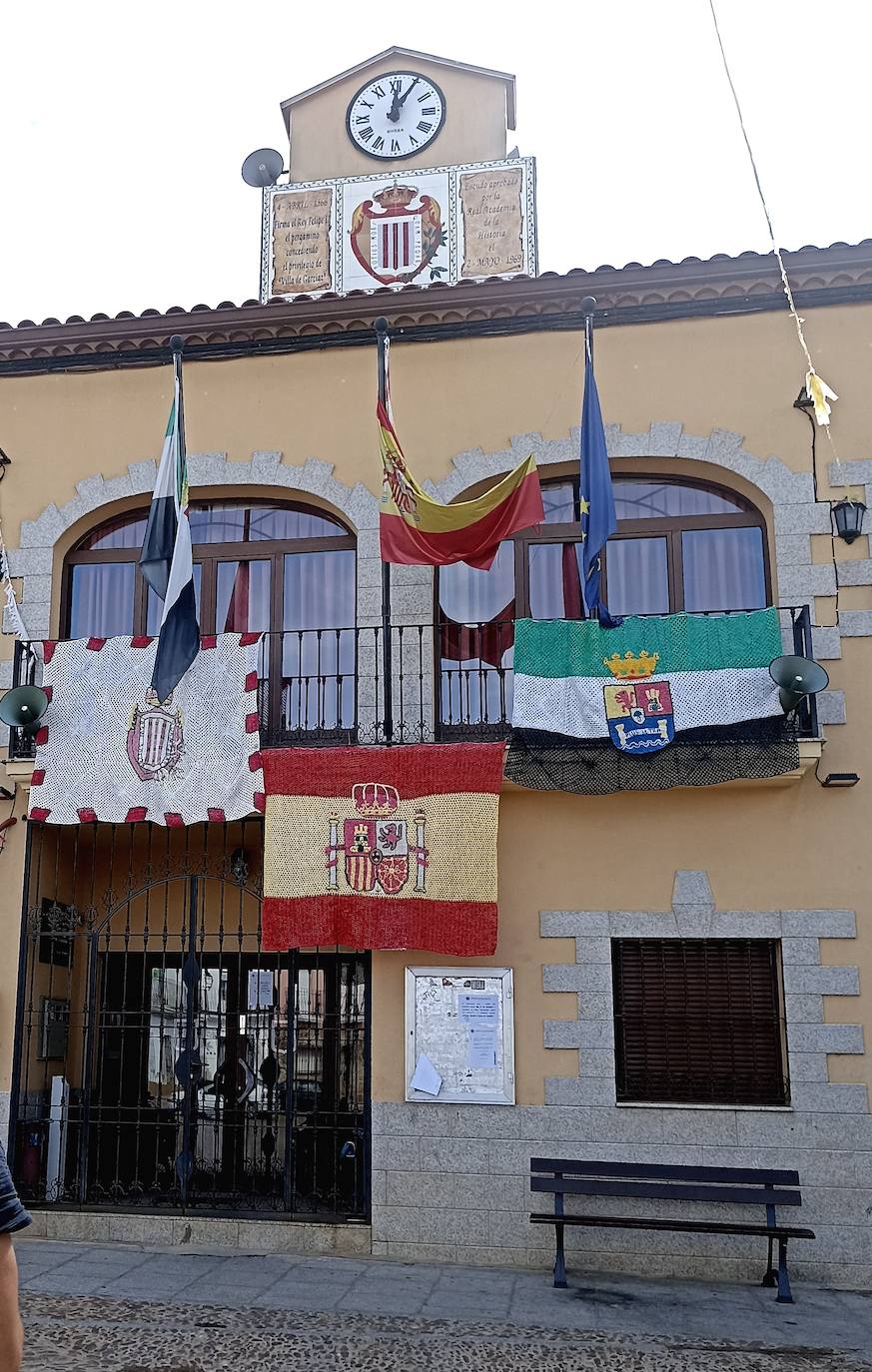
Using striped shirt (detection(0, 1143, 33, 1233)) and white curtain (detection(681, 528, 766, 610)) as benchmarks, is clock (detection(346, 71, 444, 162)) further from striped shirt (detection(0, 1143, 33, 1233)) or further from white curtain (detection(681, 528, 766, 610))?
striped shirt (detection(0, 1143, 33, 1233))

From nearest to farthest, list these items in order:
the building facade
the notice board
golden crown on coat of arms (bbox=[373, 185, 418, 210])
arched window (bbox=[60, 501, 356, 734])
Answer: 1. the building facade
2. the notice board
3. arched window (bbox=[60, 501, 356, 734])
4. golden crown on coat of arms (bbox=[373, 185, 418, 210])

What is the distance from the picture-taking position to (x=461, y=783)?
29.9 ft

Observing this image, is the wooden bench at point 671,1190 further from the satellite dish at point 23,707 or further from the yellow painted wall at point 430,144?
the yellow painted wall at point 430,144

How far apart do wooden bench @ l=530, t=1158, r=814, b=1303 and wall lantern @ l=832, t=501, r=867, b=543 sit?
454 centimetres

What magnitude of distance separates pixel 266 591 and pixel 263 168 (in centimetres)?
575

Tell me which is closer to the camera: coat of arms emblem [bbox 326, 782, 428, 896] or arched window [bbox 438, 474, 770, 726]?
coat of arms emblem [bbox 326, 782, 428, 896]

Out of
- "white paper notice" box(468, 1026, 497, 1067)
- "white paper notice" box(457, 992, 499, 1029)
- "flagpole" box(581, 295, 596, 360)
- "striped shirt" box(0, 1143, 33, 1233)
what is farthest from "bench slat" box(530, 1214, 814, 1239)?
"flagpole" box(581, 295, 596, 360)

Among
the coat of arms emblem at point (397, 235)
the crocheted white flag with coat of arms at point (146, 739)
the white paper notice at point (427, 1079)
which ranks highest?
the coat of arms emblem at point (397, 235)

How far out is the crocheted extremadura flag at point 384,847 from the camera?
353 inches

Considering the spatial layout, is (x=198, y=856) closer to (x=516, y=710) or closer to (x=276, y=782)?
(x=276, y=782)

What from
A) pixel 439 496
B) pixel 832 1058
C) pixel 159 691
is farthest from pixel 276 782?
pixel 832 1058

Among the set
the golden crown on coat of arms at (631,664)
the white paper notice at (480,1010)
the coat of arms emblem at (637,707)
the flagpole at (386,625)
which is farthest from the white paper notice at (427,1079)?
the golden crown on coat of arms at (631,664)

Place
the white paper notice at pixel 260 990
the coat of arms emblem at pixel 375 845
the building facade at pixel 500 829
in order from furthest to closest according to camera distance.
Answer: the white paper notice at pixel 260 990 < the coat of arms emblem at pixel 375 845 < the building facade at pixel 500 829

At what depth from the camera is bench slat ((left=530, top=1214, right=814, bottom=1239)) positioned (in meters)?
7.77
